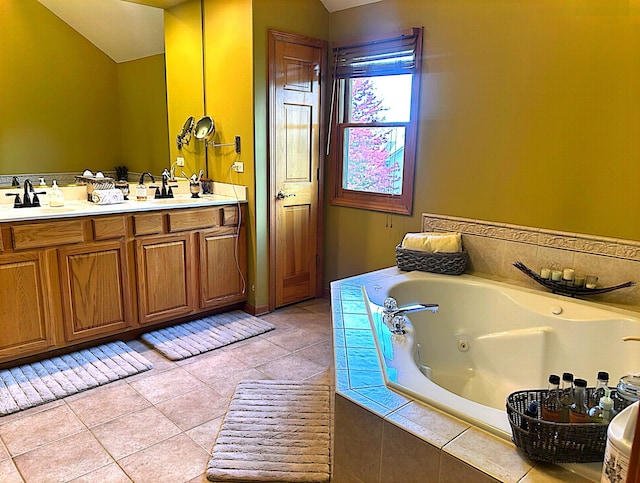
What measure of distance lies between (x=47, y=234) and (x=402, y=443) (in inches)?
90.3

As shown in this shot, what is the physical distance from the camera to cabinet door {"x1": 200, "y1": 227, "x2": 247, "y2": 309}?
348cm

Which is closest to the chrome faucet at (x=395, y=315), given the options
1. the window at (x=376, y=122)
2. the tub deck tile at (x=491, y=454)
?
the tub deck tile at (x=491, y=454)

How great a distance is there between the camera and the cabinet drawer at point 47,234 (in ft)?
8.55

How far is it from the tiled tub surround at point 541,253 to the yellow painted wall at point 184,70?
203 cm

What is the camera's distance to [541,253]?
2693 mm

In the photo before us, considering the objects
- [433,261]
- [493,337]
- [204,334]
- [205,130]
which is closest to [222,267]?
[204,334]

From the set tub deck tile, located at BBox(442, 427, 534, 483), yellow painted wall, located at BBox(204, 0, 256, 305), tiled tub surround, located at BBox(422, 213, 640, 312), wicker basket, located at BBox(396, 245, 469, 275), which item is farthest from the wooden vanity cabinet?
tub deck tile, located at BBox(442, 427, 534, 483)

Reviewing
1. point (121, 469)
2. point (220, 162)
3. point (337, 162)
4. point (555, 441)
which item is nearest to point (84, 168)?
point (220, 162)

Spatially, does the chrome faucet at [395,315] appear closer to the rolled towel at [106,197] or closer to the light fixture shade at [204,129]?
the rolled towel at [106,197]

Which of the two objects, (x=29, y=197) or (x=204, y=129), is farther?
(x=204, y=129)

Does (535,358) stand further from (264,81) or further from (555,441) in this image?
(264,81)

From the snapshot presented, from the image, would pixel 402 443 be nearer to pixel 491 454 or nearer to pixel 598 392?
pixel 491 454

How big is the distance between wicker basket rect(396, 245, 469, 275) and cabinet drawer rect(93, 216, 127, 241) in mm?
1773

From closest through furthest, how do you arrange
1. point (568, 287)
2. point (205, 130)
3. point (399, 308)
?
point (399, 308)
point (568, 287)
point (205, 130)
